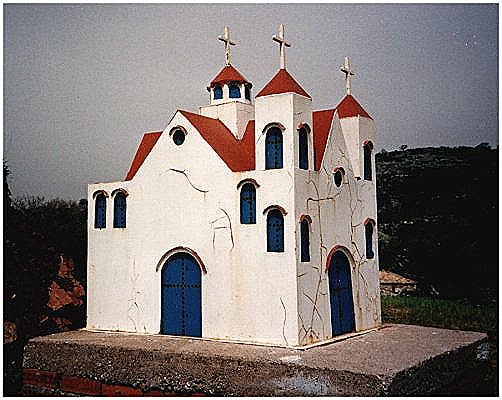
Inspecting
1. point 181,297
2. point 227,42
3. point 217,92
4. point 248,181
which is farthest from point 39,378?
point 227,42

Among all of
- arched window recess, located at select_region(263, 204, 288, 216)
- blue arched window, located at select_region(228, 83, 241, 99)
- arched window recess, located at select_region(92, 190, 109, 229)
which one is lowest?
arched window recess, located at select_region(263, 204, 288, 216)

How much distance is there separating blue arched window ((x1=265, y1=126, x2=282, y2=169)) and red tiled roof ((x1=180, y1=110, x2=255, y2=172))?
411 mm

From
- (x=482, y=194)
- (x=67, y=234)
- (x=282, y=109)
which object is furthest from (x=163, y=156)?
(x=482, y=194)

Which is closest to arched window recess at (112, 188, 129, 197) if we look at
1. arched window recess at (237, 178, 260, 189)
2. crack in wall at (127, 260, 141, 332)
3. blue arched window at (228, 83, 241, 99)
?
crack in wall at (127, 260, 141, 332)

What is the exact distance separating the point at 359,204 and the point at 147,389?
9.97 ft

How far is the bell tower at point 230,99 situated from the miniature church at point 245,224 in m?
0.02

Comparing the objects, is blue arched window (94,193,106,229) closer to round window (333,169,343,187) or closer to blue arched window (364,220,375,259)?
round window (333,169,343,187)

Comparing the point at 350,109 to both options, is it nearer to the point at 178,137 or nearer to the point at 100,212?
the point at 178,137

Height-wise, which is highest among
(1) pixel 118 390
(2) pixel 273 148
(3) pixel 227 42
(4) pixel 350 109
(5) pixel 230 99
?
(3) pixel 227 42

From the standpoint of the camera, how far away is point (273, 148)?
7.12 meters

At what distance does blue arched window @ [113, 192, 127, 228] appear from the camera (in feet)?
26.6

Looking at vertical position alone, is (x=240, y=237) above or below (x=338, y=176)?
below

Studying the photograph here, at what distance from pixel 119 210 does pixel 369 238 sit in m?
2.83

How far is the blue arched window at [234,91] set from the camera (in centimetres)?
822
